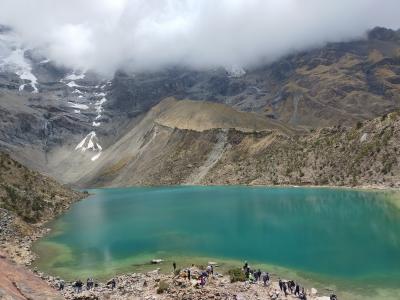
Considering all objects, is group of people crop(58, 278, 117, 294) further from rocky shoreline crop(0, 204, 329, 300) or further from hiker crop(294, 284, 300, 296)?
hiker crop(294, 284, 300, 296)

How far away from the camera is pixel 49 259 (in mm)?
62406

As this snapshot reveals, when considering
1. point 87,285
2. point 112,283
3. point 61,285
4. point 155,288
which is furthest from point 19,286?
point 87,285

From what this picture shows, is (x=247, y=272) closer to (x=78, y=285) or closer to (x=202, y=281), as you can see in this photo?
(x=202, y=281)

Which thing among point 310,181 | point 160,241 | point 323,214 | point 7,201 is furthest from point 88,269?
point 310,181

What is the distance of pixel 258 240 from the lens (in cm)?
6431

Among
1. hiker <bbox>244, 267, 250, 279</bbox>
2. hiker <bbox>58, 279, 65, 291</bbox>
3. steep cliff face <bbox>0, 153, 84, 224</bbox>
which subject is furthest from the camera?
steep cliff face <bbox>0, 153, 84, 224</bbox>

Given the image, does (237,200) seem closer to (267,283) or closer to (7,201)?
(7,201)

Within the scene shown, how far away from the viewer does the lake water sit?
47219 mm

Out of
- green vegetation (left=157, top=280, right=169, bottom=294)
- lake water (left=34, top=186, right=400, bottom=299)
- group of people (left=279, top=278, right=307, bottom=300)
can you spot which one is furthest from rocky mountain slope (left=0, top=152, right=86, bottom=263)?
group of people (left=279, top=278, right=307, bottom=300)

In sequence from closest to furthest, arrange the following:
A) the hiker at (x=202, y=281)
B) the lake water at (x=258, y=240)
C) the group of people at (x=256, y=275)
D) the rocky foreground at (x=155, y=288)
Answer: the rocky foreground at (x=155, y=288) < the hiker at (x=202, y=281) < the group of people at (x=256, y=275) < the lake water at (x=258, y=240)

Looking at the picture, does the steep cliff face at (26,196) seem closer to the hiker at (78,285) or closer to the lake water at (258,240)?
the lake water at (258,240)

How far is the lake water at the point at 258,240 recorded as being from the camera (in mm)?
47219

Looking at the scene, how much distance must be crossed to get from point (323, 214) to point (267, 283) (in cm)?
4516

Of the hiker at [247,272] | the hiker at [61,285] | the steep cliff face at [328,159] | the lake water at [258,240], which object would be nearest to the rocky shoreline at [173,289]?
the hiker at [61,285]
